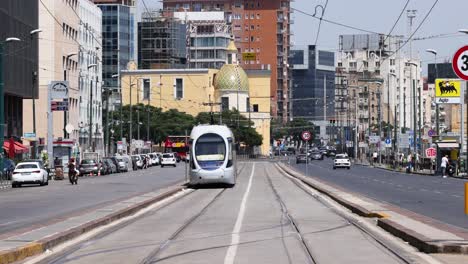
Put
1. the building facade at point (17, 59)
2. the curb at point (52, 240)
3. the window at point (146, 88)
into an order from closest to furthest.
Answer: the curb at point (52, 240)
the building facade at point (17, 59)
the window at point (146, 88)

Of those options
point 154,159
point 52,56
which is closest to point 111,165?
point 52,56

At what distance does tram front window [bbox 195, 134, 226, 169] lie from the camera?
50375mm

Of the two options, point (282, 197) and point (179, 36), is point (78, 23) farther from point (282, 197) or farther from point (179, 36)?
point (282, 197)

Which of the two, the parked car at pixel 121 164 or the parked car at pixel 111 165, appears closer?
the parked car at pixel 111 165

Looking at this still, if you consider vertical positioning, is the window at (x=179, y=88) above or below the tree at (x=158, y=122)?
above

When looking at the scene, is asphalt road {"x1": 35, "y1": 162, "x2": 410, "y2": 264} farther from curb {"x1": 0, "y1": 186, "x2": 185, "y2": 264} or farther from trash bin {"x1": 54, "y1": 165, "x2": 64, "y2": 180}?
trash bin {"x1": 54, "y1": 165, "x2": 64, "y2": 180}

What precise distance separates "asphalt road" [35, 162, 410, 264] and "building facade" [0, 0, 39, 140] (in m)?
52.1

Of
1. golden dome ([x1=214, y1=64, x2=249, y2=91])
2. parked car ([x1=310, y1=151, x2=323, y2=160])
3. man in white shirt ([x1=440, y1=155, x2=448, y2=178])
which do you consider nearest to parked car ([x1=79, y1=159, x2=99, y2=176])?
man in white shirt ([x1=440, y1=155, x2=448, y2=178])

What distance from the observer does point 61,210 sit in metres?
32.3

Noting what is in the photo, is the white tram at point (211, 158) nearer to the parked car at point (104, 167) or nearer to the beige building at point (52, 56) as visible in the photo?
the parked car at point (104, 167)

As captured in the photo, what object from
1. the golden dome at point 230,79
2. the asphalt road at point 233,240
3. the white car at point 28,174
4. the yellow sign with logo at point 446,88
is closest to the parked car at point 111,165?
the white car at point 28,174

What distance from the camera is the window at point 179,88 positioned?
6949 inches

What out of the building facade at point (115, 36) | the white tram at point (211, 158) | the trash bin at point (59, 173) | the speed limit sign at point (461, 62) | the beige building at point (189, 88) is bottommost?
the trash bin at point (59, 173)

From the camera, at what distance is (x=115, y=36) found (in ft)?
572
